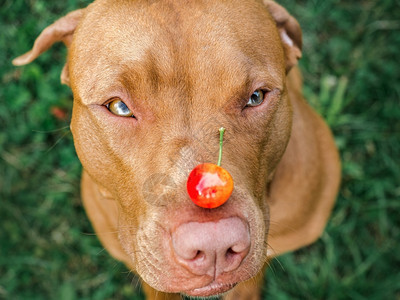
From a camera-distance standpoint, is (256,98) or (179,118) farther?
(256,98)

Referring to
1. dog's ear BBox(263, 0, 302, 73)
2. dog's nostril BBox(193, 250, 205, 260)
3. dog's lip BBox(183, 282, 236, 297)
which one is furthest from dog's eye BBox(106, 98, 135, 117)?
dog's ear BBox(263, 0, 302, 73)

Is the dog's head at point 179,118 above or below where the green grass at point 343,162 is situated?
above

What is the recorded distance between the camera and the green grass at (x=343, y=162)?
5176 mm

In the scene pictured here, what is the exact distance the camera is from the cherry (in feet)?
7.46

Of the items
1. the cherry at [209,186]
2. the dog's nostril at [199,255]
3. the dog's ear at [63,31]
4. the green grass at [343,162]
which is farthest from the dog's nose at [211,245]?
the green grass at [343,162]

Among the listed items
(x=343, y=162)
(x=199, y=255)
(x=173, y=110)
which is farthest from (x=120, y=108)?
(x=343, y=162)

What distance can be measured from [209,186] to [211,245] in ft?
0.99

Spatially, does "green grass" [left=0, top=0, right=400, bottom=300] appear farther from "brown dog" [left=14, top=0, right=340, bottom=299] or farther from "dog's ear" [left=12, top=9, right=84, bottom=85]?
"brown dog" [left=14, top=0, right=340, bottom=299]

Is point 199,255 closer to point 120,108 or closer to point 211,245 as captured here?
point 211,245

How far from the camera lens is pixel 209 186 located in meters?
2.26

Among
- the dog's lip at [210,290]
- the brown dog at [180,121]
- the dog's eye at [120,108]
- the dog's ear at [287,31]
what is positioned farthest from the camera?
the dog's ear at [287,31]

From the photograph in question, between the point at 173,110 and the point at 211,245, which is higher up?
the point at 173,110

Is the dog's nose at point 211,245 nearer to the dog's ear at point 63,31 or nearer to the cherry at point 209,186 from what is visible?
the cherry at point 209,186

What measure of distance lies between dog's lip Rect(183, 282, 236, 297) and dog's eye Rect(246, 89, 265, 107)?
1068 millimetres
